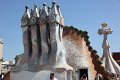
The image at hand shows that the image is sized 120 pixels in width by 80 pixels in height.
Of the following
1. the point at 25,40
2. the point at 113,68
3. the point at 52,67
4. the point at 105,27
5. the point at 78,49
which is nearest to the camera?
the point at 52,67

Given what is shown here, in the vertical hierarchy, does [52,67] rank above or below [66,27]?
below

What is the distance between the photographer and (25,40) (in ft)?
56.4

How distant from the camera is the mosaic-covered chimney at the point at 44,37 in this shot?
16250 millimetres

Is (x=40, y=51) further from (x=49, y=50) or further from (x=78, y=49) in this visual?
(x=78, y=49)

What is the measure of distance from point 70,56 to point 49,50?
1.92 meters

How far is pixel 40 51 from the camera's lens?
1698 centimetres

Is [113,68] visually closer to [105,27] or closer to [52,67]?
[105,27]

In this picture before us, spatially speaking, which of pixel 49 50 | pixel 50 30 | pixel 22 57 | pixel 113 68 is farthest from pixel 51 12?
pixel 113 68

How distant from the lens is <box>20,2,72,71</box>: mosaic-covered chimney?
16.2m

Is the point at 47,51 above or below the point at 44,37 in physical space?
below

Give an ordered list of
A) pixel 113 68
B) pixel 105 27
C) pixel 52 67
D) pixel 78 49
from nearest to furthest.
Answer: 1. pixel 52 67
2. pixel 78 49
3. pixel 113 68
4. pixel 105 27

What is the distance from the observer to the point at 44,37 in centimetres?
1670

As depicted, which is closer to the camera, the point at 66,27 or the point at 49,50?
the point at 49,50

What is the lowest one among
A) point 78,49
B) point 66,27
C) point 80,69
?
point 80,69
